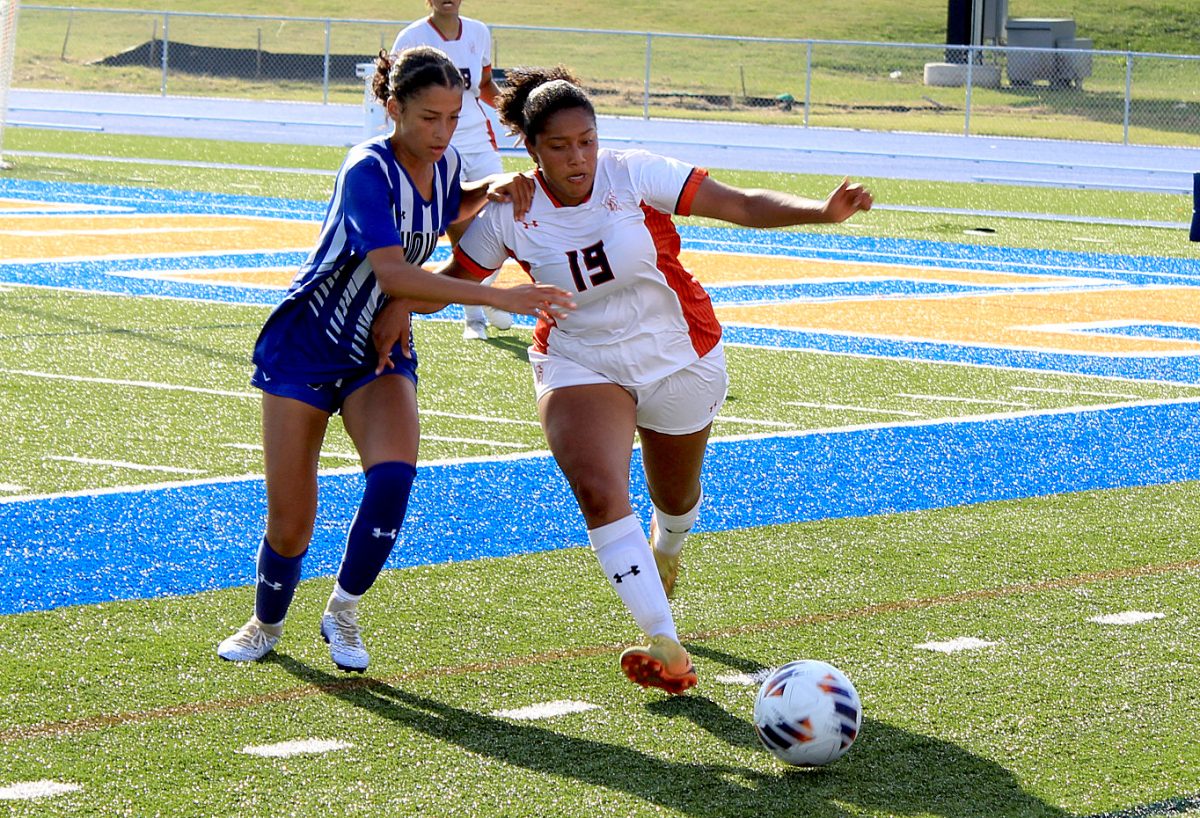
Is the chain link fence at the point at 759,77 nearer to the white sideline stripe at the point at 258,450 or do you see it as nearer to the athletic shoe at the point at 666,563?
the white sideline stripe at the point at 258,450

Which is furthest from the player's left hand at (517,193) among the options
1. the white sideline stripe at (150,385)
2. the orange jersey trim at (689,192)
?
the white sideline stripe at (150,385)

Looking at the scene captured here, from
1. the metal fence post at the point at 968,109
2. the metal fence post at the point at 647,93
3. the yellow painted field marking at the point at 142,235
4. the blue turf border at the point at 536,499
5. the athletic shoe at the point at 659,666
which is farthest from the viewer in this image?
the metal fence post at the point at 647,93

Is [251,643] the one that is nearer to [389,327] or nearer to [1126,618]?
[389,327]

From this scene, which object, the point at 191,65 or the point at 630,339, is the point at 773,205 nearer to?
the point at 630,339

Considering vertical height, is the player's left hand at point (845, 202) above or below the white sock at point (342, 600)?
above

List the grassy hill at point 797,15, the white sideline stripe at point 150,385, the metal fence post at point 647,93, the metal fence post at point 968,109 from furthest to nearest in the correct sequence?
the grassy hill at point 797,15 < the metal fence post at point 647,93 < the metal fence post at point 968,109 < the white sideline stripe at point 150,385

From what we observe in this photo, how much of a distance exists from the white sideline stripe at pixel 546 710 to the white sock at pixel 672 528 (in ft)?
3.09

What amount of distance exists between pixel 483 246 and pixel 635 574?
1106 millimetres

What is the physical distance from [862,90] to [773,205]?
3485cm

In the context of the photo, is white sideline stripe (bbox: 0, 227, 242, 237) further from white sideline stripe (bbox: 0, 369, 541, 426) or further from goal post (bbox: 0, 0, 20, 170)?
A: white sideline stripe (bbox: 0, 369, 541, 426)

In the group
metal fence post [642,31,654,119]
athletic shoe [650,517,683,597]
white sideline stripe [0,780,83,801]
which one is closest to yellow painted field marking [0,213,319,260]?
athletic shoe [650,517,683,597]

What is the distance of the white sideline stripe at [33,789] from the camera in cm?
440

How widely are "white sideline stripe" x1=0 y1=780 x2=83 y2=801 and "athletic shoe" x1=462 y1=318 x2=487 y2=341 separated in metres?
7.49

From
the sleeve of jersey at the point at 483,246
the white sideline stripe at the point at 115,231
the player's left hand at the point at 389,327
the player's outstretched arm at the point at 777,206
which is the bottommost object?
the white sideline stripe at the point at 115,231
